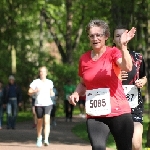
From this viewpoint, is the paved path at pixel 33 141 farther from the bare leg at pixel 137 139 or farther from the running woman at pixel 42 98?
the bare leg at pixel 137 139

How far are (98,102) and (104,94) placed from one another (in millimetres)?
176

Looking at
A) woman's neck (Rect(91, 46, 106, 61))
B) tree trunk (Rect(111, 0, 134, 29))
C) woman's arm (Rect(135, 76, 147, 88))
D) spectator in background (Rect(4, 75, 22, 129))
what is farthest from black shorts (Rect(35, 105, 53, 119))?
tree trunk (Rect(111, 0, 134, 29))

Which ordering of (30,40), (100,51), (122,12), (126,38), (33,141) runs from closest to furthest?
(126,38) < (100,51) < (33,141) < (122,12) < (30,40)

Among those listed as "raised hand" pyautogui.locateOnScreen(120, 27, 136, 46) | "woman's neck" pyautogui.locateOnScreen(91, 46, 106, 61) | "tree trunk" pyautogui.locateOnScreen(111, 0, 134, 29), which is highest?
"tree trunk" pyautogui.locateOnScreen(111, 0, 134, 29)

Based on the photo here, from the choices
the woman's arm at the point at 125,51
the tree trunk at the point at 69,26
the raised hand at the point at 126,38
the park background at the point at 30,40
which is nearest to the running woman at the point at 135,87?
the woman's arm at the point at 125,51

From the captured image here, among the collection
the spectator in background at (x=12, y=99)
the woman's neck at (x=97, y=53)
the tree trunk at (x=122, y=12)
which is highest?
the tree trunk at (x=122, y=12)

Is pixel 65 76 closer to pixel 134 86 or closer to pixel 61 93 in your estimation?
pixel 61 93

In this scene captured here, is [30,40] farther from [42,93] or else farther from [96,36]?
[96,36]

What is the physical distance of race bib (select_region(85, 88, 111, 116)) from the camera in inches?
292

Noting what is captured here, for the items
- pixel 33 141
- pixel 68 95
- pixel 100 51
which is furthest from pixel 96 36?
pixel 68 95

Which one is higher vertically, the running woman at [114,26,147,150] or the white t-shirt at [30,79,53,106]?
the running woman at [114,26,147,150]

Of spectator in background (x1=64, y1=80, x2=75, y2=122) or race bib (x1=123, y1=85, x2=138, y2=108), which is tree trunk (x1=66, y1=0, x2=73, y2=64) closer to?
spectator in background (x1=64, y1=80, x2=75, y2=122)

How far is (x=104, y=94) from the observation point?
24.5ft

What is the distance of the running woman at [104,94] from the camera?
732cm
